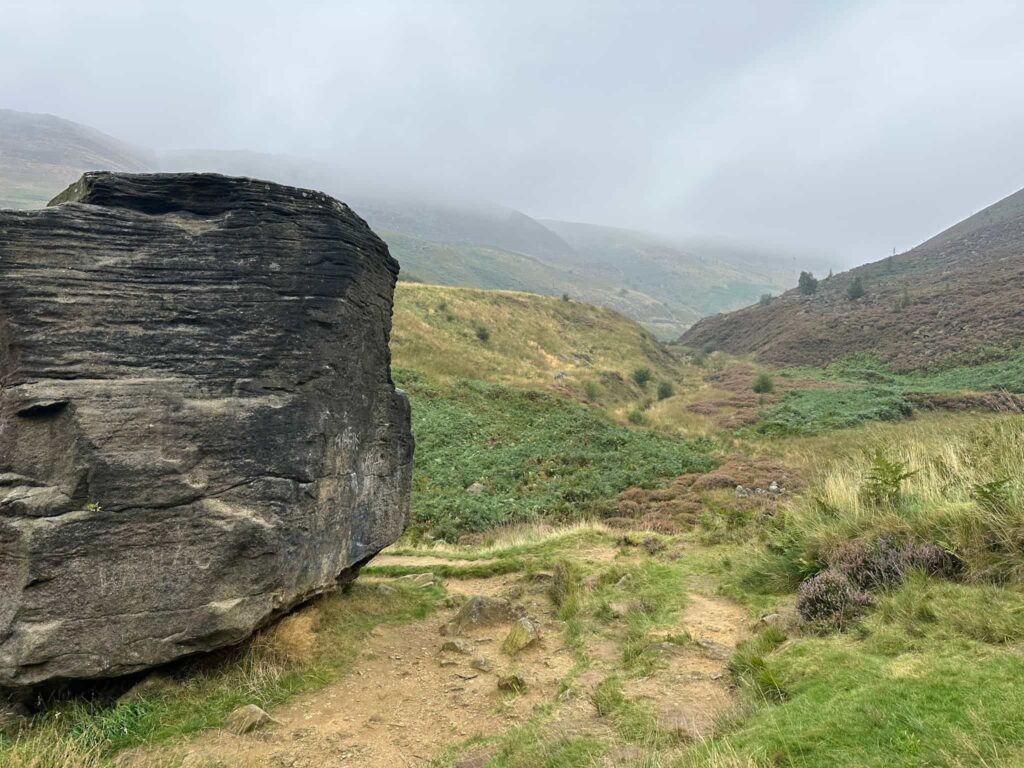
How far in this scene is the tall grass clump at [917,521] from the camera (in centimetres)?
671

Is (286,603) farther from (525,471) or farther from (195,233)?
(525,471)

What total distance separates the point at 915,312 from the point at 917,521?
67728 mm

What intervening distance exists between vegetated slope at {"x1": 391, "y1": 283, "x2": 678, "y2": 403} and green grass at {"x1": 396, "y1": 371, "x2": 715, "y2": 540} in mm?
6359

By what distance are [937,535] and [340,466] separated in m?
8.59

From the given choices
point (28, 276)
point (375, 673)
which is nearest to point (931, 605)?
point (375, 673)

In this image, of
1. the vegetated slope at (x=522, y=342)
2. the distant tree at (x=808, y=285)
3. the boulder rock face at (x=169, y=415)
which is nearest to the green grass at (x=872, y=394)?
the vegetated slope at (x=522, y=342)

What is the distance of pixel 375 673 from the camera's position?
8.43 meters

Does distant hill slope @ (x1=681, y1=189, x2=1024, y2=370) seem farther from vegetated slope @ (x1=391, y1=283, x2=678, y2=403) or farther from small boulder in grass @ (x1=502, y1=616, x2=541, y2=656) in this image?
small boulder in grass @ (x1=502, y1=616, x2=541, y2=656)

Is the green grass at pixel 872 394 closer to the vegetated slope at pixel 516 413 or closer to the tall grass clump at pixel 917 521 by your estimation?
the vegetated slope at pixel 516 413

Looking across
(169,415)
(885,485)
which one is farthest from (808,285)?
(169,415)

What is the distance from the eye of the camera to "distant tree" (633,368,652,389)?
57787 millimetres

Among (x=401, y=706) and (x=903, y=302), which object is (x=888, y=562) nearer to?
(x=401, y=706)

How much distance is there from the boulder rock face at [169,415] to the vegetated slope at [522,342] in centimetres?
3248

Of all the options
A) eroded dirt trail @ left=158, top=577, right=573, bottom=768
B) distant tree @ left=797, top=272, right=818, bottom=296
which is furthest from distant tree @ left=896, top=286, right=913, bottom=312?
eroded dirt trail @ left=158, top=577, right=573, bottom=768
